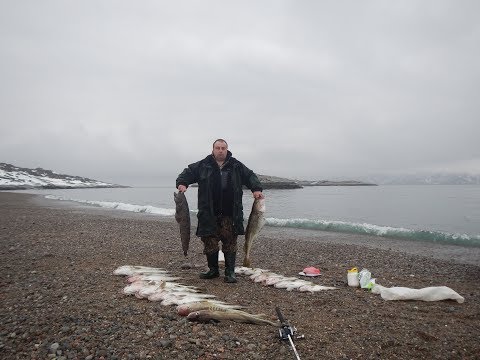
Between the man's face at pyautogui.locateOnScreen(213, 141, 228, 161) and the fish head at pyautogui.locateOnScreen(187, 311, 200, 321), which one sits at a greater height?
the man's face at pyautogui.locateOnScreen(213, 141, 228, 161)

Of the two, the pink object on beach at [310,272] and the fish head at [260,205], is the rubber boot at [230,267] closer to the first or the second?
the fish head at [260,205]

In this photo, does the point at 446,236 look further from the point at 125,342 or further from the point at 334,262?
the point at 125,342

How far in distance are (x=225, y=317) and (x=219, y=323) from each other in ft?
0.43

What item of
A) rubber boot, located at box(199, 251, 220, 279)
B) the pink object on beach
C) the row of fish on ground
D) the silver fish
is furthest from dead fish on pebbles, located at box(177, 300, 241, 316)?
the pink object on beach

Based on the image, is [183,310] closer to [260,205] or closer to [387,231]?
[260,205]

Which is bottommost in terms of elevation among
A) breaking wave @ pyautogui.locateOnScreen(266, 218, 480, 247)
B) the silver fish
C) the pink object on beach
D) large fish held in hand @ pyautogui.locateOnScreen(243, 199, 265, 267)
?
breaking wave @ pyautogui.locateOnScreen(266, 218, 480, 247)

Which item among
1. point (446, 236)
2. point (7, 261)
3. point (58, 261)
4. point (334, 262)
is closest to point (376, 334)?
point (334, 262)

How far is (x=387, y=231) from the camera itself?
60.1ft

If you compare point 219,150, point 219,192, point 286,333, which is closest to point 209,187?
point 219,192

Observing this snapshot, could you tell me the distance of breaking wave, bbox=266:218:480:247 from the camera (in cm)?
1572

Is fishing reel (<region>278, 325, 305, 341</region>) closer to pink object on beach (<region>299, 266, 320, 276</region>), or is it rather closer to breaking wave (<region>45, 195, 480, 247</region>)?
pink object on beach (<region>299, 266, 320, 276</region>)

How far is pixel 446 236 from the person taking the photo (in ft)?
53.2

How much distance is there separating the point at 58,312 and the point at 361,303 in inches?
200

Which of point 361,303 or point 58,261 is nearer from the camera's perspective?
point 361,303
